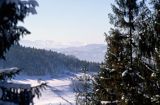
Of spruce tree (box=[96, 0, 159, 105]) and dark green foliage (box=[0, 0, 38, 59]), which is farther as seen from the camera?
spruce tree (box=[96, 0, 159, 105])

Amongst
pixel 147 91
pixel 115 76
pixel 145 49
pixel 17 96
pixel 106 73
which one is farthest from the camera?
pixel 106 73

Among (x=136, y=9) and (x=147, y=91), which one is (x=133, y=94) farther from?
(x=136, y=9)

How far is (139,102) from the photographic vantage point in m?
17.8

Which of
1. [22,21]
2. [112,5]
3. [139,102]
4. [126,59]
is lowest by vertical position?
[139,102]

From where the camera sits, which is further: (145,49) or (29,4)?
(145,49)

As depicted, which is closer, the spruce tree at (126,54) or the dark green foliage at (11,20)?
the dark green foliage at (11,20)

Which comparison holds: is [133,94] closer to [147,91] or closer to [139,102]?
[139,102]

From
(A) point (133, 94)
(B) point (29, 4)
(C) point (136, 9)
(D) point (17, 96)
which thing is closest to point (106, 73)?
(C) point (136, 9)

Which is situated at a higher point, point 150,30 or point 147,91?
point 150,30

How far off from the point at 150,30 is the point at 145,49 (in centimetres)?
212

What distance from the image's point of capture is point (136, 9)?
23.9 meters

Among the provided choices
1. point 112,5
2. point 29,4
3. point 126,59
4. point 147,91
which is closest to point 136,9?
point 112,5

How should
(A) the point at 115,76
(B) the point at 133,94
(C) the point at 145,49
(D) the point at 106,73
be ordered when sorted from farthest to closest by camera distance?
(D) the point at 106,73, (A) the point at 115,76, (C) the point at 145,49, (B) the point at 133,94

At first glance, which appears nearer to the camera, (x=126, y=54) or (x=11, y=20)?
(x=11, y=20)
